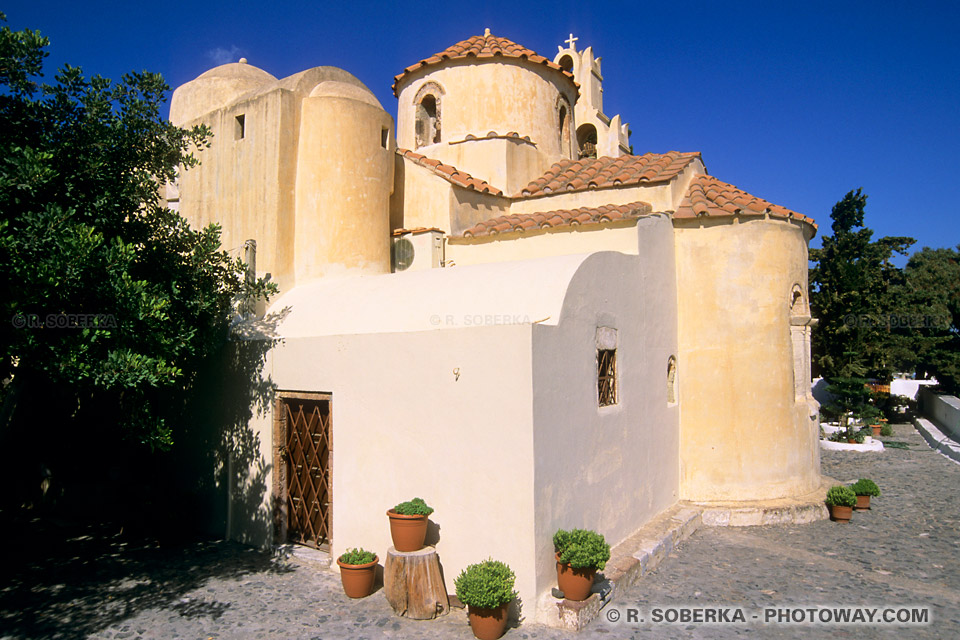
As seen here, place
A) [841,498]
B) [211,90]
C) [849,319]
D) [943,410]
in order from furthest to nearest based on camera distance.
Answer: [943,410] → [849,319] → [211,90] → [841,498]

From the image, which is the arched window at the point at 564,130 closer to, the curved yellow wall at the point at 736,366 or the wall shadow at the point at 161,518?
the curved yellow wall at the point at 736,366

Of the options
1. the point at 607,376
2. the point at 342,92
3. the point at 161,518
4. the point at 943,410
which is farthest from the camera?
the point at 943,410

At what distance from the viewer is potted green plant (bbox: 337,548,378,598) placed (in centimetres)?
649

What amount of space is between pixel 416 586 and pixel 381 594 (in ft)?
2.37

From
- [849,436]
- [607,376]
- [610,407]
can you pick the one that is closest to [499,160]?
[607,376]

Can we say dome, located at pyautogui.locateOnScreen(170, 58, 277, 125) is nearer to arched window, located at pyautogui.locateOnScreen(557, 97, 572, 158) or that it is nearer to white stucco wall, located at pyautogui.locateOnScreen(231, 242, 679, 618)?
white stucco wall, located at pyautogui.locateOnScreen(231, 242, 679, 618)

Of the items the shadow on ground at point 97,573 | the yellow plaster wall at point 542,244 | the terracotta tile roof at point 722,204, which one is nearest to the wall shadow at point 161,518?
the shadow on ground at point 97,573

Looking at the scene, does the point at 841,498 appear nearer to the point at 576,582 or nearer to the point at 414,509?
the point at 576,582

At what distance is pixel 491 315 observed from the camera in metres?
6.61

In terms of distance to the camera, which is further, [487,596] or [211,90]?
[211,90]

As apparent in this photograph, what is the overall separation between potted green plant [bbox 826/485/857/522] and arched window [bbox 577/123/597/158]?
11.1m

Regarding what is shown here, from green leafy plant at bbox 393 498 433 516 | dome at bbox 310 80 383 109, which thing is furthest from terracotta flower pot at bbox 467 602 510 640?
dome at bbox 310 80 383 109

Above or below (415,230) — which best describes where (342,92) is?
above

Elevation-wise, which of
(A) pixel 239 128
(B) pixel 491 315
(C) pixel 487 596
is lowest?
(C) pixel 487 596
